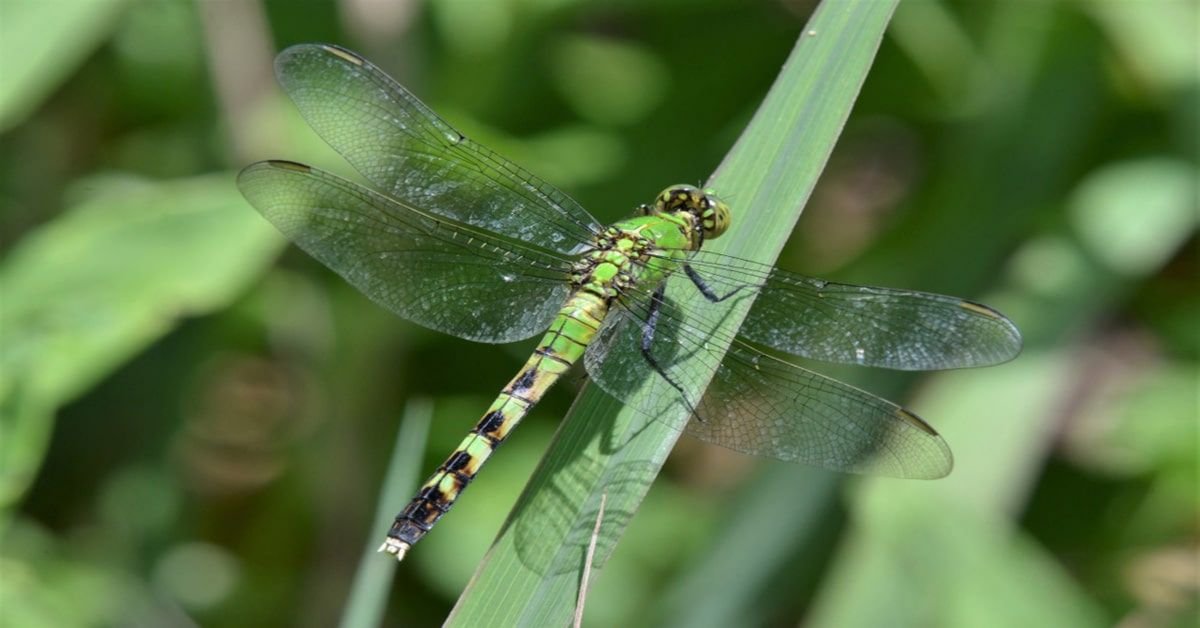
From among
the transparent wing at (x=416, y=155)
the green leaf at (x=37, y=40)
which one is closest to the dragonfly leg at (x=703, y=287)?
the transparent wing at (x=416, y=155)

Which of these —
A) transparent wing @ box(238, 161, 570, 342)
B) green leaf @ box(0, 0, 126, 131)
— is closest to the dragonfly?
transparent wing @ box(238, 161, 570, 342)

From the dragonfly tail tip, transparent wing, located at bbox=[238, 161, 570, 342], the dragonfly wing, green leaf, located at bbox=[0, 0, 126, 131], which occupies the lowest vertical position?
the dragonfly tail tip

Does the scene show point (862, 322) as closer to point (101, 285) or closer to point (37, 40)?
point (101, 285)

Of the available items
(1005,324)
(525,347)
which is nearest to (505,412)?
(1005,324)

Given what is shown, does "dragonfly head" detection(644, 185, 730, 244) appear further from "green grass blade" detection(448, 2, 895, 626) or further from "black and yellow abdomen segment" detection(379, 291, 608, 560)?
"black and yellow abdomen segment" detection(379, 291, 608, 560)

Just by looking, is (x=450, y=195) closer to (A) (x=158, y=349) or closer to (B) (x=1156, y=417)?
(A) (x=158, y=349)

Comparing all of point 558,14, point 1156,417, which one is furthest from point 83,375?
point 1156,417

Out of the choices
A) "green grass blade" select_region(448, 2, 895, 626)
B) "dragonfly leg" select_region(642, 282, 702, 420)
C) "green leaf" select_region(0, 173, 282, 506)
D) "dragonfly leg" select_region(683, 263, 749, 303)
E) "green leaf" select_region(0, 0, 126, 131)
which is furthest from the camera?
"green leaf" select_region(0, 0, 126, 131)
